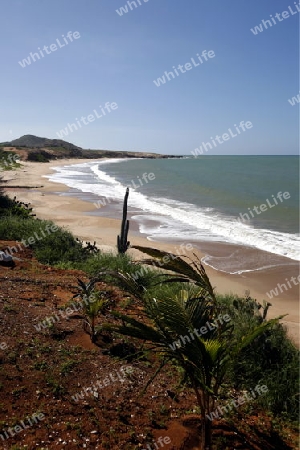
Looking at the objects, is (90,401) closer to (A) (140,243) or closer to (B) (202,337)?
(B) (202,337)

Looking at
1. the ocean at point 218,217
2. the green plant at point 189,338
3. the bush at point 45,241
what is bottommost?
the ocean at point 218,217

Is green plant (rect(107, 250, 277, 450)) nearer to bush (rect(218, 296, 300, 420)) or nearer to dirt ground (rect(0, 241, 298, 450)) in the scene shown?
dirt ground (rect(0, 241, 298, 450))

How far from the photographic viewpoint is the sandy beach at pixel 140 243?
33.4ft

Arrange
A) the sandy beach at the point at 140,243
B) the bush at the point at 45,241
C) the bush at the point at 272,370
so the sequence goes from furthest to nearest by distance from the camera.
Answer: the bush at the point at 45,241 → the sandy beach at the point at 140,243 → the bush at the point at 272,370

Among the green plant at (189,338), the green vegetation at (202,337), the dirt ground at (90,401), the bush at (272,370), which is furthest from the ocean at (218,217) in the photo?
the green plant at (189,338)

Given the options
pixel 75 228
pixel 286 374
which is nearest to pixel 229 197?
pixel 75 228

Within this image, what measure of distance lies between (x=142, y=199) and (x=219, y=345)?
27.4 metres

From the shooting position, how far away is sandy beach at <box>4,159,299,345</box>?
1019cm

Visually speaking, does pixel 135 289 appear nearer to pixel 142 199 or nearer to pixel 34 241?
pixel 34 241

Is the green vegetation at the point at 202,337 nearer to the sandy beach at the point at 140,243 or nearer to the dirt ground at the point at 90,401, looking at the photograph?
the dirt ground at the point at 90,401

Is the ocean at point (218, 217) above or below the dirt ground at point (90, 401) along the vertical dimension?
below

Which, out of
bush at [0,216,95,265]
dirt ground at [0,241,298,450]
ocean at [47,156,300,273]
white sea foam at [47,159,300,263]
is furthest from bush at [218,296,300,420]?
white sea foam at [47,159,300,263]

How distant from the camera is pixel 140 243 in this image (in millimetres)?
15719

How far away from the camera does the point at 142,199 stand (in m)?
Answer: 30.0
